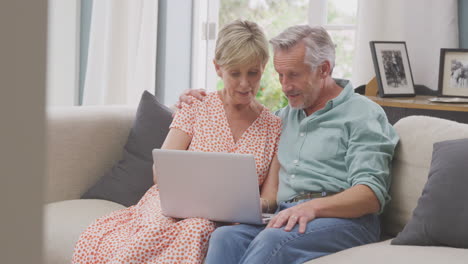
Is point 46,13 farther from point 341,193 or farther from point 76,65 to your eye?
point 76,65

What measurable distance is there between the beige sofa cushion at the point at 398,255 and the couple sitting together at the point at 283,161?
6cm

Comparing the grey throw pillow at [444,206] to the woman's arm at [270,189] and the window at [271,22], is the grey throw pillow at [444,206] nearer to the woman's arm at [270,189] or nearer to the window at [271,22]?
the woman's arm at [270,189]

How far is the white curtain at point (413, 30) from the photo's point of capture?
2.86m

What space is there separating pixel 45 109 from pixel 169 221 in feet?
5.58

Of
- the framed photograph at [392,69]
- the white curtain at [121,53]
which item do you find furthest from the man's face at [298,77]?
the white curtain at [121,53]

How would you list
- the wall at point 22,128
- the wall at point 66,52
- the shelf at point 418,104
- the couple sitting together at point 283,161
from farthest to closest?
the wall at point 66,52
the shelf at point 418,104
the couple sitting together at point 283,161
the wall at point 22,128

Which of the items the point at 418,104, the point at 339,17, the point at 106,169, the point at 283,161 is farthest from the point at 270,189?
the point at 339,17

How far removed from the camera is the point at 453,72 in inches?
107

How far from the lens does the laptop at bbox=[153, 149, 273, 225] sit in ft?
5.30

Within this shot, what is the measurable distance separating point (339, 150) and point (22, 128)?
1731 mm

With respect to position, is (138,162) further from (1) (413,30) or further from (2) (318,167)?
(1) (413,30)

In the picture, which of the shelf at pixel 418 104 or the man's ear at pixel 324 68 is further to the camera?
the shelf at pixel 418 104

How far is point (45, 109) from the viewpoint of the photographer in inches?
5.5

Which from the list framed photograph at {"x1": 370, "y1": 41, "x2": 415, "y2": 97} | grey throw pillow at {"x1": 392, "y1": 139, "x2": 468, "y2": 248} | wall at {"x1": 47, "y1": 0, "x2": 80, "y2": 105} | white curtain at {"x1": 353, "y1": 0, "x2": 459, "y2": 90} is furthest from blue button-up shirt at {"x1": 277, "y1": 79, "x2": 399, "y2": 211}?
wall at {"x1": 47, "y1": 0, "x2": 80, "y2": 105}
